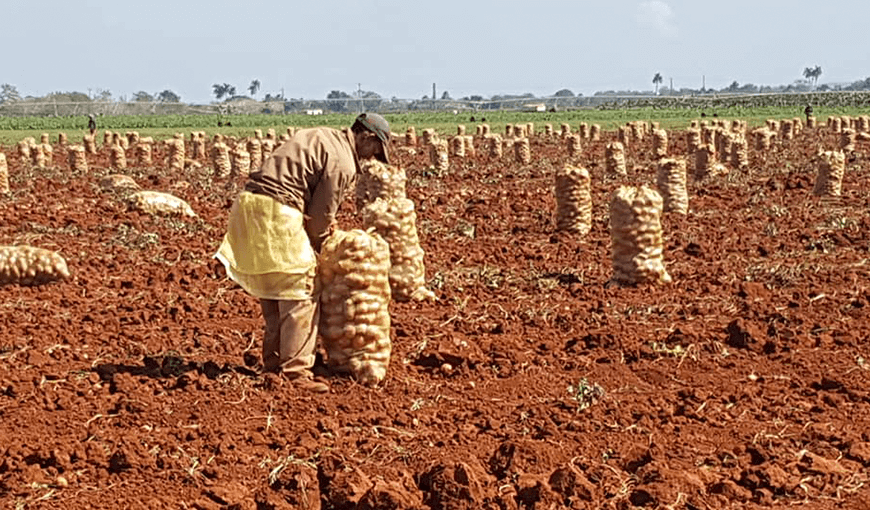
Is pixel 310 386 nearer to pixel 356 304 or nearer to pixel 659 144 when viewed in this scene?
pixel 356 304

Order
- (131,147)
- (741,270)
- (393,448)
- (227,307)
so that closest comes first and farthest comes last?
(393,448)
(227,307)
(741,270)
(131,147)

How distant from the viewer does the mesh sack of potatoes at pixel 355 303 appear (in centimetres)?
641

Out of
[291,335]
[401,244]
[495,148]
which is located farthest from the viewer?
[495,148]

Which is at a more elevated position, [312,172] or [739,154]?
[312,172]

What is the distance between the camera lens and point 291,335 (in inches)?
252

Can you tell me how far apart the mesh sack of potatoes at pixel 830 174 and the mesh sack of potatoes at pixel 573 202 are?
14.1ft

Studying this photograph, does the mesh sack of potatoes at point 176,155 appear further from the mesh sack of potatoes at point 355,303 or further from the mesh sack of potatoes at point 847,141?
the mesh sack of potatoes at point 355,303

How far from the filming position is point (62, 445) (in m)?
5.42

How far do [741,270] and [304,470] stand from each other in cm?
595

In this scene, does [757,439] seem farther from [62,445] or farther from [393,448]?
[62,445]

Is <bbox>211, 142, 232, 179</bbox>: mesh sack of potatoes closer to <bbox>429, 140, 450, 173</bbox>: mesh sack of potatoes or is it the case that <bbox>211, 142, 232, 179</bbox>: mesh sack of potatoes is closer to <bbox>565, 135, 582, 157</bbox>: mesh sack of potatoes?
<bbox>429, 140, 450, 173</bbox>: mesh sack of potatoes

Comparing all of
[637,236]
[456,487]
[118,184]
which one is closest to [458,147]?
[118,184]

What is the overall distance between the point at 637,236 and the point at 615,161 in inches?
425

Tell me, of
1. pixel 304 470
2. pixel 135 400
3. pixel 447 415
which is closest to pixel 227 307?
pixel 135 400
